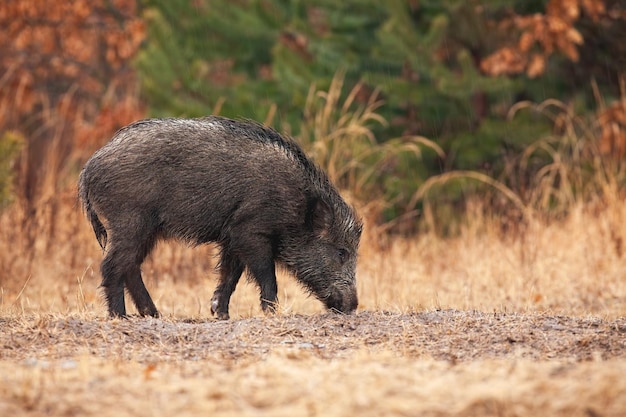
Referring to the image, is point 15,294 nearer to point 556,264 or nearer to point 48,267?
point 48,267

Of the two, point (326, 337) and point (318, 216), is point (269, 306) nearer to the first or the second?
point (318, 216)

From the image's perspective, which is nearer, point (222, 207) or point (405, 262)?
point (222, 207)

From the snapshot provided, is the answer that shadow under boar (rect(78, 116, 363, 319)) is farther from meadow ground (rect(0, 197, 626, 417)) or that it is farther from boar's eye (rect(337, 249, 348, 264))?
meadow ground (rect(0, 197, 626, 417))

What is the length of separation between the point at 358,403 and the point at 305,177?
3.18 meters

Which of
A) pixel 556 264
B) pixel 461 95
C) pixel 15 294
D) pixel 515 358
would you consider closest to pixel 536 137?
pixel 461 95

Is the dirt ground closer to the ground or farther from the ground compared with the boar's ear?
closer to the ground

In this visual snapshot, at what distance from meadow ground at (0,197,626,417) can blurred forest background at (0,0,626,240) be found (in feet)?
2.37

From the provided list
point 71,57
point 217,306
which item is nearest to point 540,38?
point 217,306

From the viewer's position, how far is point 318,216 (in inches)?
259

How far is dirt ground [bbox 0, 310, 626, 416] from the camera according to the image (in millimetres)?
3496

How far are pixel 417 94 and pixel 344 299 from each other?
198 inches

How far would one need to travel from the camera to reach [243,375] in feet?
13.1

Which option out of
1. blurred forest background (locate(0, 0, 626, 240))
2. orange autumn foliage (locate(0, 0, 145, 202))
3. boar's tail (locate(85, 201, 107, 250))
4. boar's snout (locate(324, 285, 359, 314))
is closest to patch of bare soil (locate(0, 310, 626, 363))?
boar's snout (locate(324, 285, 359, 314))

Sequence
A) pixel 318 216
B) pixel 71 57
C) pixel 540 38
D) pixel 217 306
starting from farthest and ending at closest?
pixel 71 57 < pixel 540 38 < pixel 217 306 < pixel 318 216
